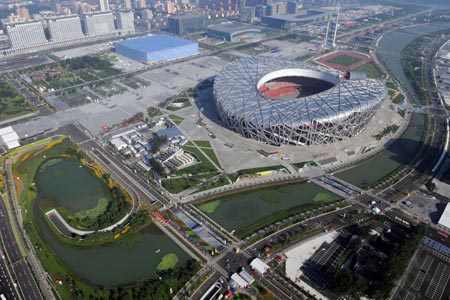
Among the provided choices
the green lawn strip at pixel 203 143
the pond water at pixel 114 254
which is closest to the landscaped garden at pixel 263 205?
the pond water at pixel 114 254

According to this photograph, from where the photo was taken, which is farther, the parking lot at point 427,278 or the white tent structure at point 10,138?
the white tent structure at point 10,138

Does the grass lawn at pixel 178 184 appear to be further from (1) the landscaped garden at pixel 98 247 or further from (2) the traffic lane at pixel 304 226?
(2) the traffic lane at pixel 304 226

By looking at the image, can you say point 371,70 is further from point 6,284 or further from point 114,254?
point 6,284

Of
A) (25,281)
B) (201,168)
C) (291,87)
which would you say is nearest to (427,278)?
(201,168)

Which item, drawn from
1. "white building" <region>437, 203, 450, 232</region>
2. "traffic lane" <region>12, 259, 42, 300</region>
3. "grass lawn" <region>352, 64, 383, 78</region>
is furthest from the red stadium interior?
"traffic lane" <region>12, 259, 42, 300</region>

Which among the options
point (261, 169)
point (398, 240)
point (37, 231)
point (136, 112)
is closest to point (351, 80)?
point (261, 169)

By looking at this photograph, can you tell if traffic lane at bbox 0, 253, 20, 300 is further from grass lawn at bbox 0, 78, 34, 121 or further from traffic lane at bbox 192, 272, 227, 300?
grass lawn at bbox 0, 78, 34, 121

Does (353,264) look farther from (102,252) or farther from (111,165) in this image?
(111,165)
